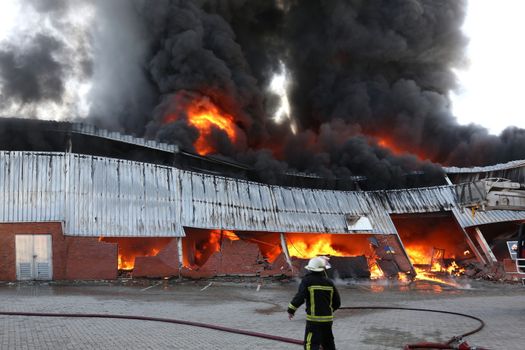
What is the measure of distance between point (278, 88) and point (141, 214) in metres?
30.1

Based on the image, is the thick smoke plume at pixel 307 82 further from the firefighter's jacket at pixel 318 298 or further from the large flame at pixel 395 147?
the firefighter's jacket at pixel 318 298

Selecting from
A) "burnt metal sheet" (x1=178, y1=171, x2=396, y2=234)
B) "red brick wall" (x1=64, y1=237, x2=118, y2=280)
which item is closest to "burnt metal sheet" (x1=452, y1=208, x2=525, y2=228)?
"burnt metal sheet" (x1=178, y1=171, x2=396, y2=234)

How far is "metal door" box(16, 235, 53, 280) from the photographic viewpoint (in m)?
18.1

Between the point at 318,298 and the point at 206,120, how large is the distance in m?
27.0

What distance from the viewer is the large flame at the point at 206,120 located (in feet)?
98.7

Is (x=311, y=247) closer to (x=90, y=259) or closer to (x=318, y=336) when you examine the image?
(x=90, y=259)

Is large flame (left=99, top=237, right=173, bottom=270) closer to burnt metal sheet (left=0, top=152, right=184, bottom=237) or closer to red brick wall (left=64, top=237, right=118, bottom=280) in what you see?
burnt metal sheet (left=0, top=152, right=184, bottom=237)

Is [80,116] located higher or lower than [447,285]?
higher

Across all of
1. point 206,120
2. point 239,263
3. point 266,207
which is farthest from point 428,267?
point 206,120

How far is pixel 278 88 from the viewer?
4844 cm

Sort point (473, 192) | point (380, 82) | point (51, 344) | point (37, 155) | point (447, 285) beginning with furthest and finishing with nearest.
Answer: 1. point (380, 82)
2. point (447, 285)
3. point (37, 155)
4. point (473, 192)
5. point (51, 344)

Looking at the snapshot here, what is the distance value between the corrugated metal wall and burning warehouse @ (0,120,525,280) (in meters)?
0.05

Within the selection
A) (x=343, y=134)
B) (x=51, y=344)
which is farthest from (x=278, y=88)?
(x=51, y=344)

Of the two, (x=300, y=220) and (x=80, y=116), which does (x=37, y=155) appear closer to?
(x=300, y=220)
